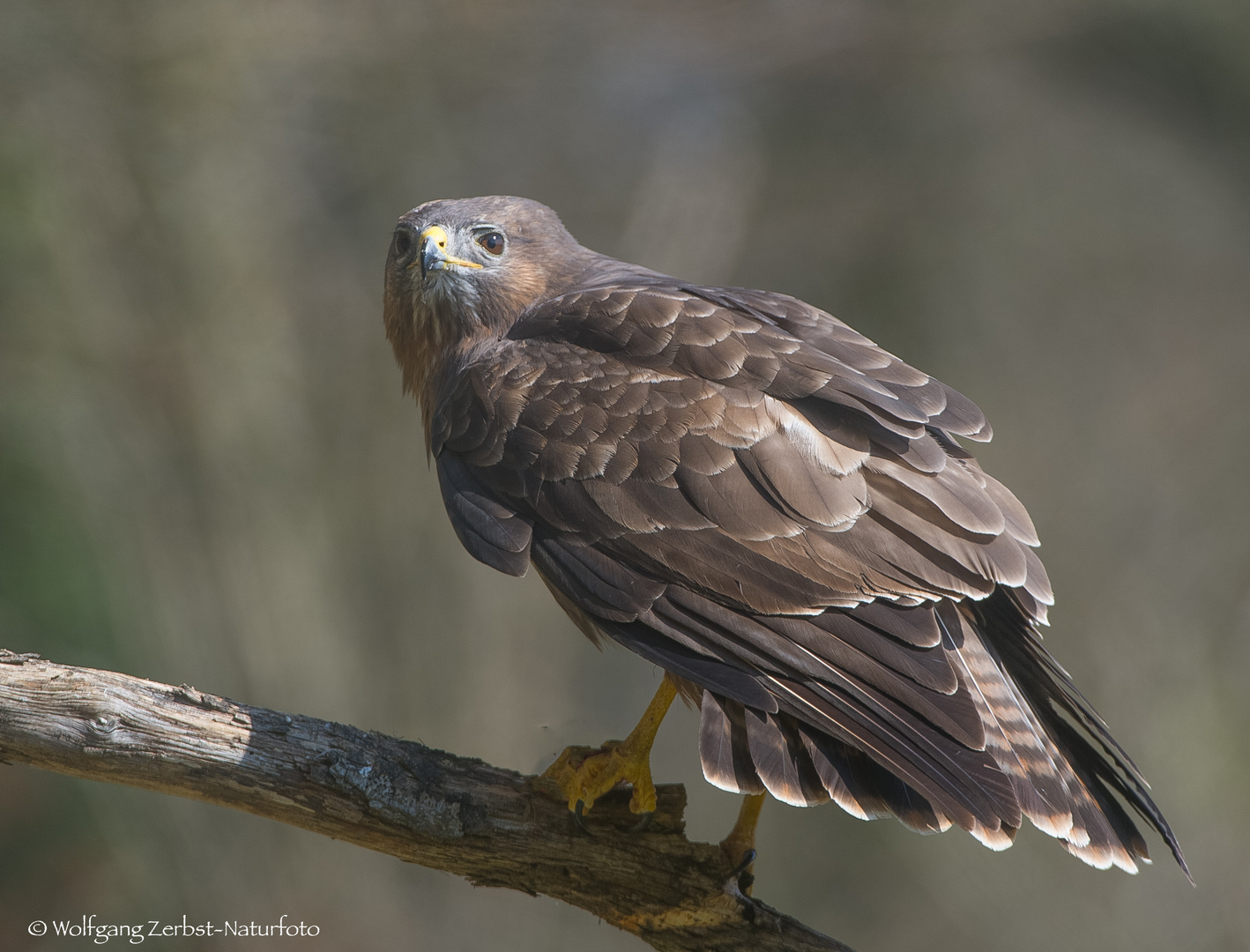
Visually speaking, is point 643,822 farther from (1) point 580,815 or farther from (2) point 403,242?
(2) point 403,242

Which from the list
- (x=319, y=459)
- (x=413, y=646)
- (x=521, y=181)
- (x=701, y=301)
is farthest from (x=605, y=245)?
(x=701, y=301)

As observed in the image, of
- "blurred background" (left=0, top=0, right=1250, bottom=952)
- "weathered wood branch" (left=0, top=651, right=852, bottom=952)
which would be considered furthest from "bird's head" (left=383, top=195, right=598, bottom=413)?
"blurred background" (left=0, top=0, right=1250, bottom=952)

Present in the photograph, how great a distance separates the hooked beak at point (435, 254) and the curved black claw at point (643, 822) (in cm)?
186

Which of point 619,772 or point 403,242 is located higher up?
point 403,242

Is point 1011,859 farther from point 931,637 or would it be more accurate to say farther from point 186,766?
point 186,766

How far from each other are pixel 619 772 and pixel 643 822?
0.14m

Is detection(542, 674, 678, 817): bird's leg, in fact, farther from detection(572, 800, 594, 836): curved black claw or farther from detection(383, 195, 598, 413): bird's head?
detection(383, 195, 598, 413): bird's head

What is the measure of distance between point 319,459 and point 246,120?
7.32 ft

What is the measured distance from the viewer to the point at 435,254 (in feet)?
11.1

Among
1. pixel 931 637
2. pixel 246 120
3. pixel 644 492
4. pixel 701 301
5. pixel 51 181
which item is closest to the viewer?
pixel 931 637

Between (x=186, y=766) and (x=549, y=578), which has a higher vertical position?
(x=549, y=578)

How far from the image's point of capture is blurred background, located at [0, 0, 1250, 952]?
6.25 m

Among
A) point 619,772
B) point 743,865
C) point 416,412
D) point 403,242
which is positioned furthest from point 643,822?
point 416,412

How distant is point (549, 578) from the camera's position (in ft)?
8.31
